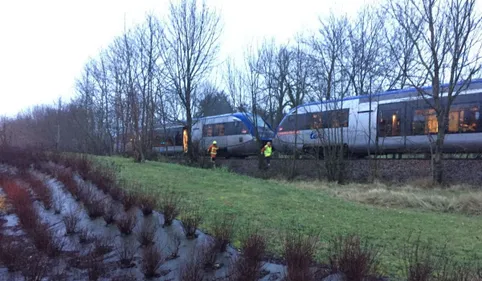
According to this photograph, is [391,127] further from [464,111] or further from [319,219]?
[319,219]

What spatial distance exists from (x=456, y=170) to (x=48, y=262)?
51.1 ft

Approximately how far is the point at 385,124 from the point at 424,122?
1845 mm

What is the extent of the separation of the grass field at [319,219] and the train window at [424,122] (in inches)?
279

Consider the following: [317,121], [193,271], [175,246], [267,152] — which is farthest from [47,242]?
[317,121]

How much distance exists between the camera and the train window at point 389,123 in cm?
1800

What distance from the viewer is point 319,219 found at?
7895 millimetres

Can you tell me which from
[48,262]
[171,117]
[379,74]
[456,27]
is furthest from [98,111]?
[48,262]

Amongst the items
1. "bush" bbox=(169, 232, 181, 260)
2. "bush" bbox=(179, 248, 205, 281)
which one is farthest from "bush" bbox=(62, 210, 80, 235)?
"bush" bbox=(179, 248, 205, 281)

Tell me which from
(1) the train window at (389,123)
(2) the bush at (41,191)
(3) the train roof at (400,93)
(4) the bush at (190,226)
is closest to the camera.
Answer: (4) the bush at (190,226)

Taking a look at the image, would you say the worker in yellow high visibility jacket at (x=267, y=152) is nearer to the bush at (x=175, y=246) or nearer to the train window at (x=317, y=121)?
the train window at (x=317, y=121)

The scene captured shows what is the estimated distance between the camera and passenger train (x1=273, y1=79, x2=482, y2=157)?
15.7 metres

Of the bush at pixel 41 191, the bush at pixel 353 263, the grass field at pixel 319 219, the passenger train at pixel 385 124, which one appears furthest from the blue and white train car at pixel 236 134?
the bush at pixel 353 263

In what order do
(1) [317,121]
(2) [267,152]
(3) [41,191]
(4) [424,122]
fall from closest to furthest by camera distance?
(3) [41,191], (4) [424,122], (1) [317,121], (2) [267,152]

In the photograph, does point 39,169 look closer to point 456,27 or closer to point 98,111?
point 456,27
